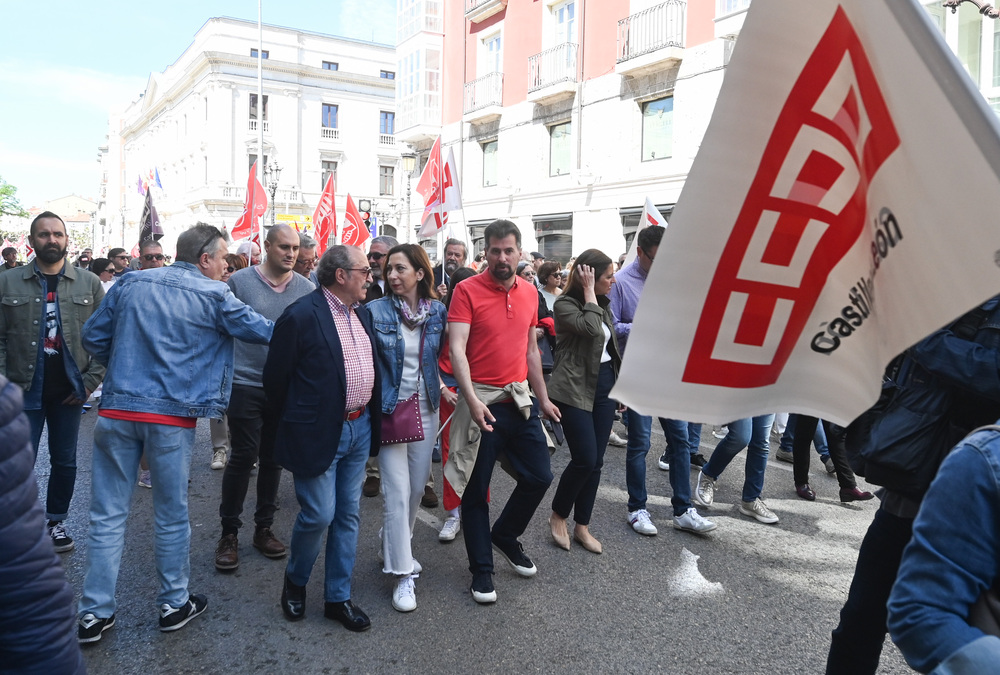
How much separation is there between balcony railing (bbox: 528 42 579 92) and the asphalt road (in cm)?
1693

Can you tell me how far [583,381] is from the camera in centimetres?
457

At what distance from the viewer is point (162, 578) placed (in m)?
3.58

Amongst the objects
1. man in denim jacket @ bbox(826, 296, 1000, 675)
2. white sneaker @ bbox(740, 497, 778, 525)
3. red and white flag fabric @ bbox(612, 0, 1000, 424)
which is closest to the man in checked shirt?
man in denim jacket @ bbox(826, 296, 1000, 675)

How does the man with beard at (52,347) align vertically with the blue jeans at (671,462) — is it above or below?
above

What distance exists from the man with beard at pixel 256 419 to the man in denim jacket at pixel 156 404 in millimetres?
729

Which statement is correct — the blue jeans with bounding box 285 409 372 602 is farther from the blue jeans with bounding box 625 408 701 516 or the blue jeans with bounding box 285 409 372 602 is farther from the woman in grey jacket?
the blue jeans with bounding box 625 408 701 516

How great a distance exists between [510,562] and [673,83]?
1554 centimetres

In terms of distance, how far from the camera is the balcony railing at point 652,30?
1706 centimetres

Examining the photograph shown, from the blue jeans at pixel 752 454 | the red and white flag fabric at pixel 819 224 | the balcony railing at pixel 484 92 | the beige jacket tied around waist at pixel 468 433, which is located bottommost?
the blue jeans at pixel 752 454

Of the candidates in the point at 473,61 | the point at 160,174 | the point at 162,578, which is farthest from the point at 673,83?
the point at 160,174

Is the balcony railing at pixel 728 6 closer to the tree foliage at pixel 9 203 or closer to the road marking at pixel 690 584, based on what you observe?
the road marking at pixel 690 584

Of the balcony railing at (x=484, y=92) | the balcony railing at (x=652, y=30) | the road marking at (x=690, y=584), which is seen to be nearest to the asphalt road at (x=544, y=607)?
the road marking at (x=690, y=584)

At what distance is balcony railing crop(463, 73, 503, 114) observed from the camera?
2280 centimetres

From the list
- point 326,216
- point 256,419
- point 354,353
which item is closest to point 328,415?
point 354,353
